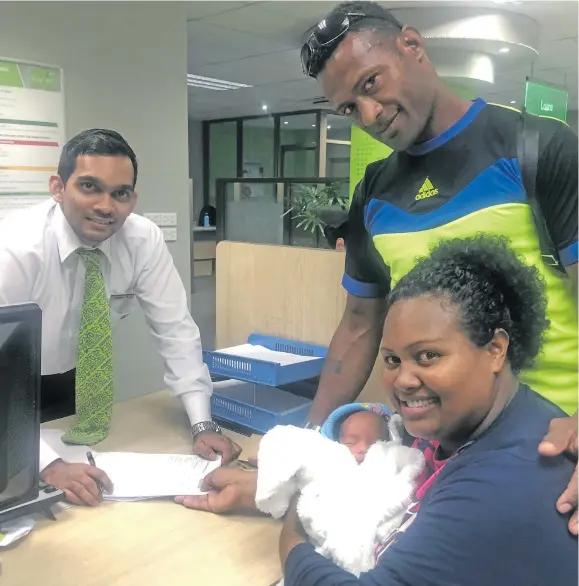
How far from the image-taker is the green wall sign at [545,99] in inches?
62.8

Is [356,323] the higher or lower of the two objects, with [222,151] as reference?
lower

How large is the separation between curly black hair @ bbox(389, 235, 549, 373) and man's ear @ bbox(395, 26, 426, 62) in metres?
0.41

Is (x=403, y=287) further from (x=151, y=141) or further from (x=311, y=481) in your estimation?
(x=151, y=141)

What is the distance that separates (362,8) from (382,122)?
219 mm

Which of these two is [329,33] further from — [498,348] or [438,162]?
[498,348]

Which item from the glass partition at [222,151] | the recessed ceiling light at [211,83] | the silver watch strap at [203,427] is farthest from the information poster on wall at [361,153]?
the glass partition at [222,151]

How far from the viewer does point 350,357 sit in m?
1.34

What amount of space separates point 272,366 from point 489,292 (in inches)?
29.2

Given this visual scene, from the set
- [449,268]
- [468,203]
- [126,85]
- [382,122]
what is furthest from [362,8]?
[126,85]

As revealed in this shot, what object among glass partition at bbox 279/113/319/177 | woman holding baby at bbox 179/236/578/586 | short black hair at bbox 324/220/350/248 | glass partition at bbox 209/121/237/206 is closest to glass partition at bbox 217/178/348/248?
short black hair at bbox 324/220/350/248

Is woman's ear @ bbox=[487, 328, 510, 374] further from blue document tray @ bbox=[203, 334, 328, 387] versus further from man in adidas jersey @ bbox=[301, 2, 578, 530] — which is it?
blue document tray @ bbox=[203, 334, 328, 387]

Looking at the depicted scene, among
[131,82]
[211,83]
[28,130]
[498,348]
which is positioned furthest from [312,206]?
[498,348]

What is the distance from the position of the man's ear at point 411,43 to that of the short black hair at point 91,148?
2.65 ft

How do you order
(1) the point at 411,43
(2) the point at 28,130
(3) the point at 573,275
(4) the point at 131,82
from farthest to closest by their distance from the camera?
(4) the point at 131,82
(2) the point at 28,130
(1) the point at 411,43
(3) the point at 573,275
